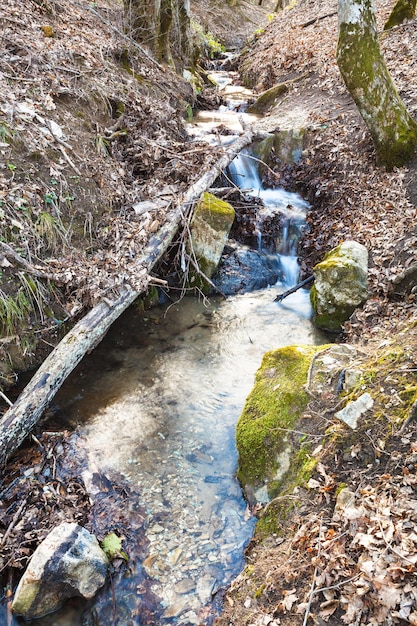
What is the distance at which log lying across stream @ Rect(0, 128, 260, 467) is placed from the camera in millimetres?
4586

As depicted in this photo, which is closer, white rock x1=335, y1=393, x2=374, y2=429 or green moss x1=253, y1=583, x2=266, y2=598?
green moss x1=253, y1=583, x2=266, y2=598

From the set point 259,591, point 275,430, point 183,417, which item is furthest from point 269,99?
point 259,591

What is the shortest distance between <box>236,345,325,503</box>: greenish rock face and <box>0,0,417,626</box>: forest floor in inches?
11.0

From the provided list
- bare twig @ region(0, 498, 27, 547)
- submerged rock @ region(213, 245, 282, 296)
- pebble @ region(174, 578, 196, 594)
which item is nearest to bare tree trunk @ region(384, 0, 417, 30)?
submerged rock @ region(213, 245, 282, 296)

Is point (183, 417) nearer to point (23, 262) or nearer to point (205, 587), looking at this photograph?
point (205, 587)

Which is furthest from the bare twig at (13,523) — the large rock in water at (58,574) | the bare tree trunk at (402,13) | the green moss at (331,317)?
the bare tree trunk at (402,13)

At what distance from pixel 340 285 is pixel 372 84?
3.84 meters

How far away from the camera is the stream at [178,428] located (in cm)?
378

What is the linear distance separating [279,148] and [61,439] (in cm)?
902

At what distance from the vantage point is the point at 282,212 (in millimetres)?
9391

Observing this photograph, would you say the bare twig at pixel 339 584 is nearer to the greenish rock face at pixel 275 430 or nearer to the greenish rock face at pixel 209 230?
the greenish rock face at pixel 275 430

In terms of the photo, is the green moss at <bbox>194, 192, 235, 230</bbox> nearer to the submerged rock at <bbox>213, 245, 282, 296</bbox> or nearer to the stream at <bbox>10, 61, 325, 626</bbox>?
the submerged rock at <bbox>213, 245, 282, 296</bbox>

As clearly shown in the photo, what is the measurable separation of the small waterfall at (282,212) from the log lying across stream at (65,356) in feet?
8.75

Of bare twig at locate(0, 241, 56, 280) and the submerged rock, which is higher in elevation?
bare twig at locate(0, 241, 56, 280)
